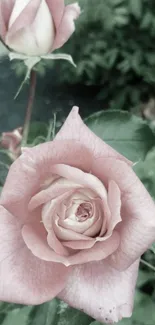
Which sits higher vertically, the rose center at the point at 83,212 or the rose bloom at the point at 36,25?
the rose bloom at the point at 36,25

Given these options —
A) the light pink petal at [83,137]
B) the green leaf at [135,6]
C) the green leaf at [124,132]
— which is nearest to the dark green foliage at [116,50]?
the green leaf at [135,6]

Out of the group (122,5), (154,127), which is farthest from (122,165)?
(122,5)

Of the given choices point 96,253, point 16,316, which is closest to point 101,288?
point 96,253

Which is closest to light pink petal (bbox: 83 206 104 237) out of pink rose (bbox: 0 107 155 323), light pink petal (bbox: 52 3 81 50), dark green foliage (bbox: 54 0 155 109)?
pink rose (bbox: 0 107 155 323)

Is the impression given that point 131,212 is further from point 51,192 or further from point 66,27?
point 66,27

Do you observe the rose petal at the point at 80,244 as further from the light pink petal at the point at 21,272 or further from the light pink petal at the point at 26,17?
the light pink petal at the point at 26,17

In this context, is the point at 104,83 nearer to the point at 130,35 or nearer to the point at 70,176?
the point at 130,35
